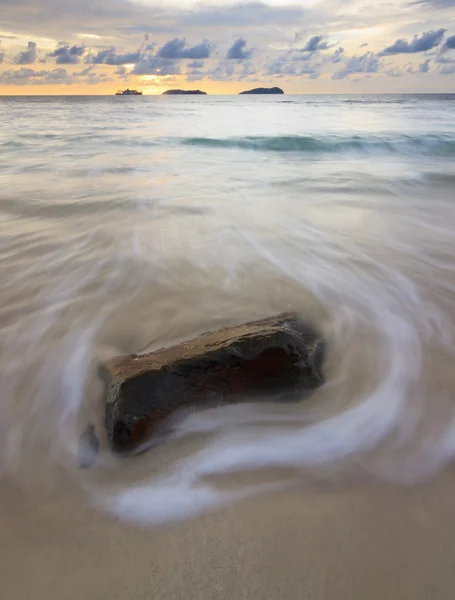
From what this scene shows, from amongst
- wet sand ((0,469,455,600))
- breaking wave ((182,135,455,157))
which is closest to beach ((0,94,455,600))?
wet sand ((0,469,455,600))

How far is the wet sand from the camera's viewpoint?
1.53 meters

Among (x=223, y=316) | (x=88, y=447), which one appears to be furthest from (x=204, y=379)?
(x=223, y=316)

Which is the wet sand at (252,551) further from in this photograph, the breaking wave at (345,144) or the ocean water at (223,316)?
the breaking wave at (345,144)

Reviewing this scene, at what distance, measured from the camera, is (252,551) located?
1.64 m

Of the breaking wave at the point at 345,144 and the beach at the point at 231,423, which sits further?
the breaking wave at the point at 345,144

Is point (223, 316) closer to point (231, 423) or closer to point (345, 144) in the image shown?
point (231, 423)

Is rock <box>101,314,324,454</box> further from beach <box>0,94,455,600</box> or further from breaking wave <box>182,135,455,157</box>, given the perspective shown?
breaking wave <box>182,135,455,157</box>

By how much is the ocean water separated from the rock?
8cm

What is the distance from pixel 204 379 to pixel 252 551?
32.6 inches

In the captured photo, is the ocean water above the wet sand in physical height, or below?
below

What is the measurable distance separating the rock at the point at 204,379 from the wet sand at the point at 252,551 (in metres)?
0.43

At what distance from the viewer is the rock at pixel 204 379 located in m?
2.05

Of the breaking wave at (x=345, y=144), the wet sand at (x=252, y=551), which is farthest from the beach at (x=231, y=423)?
the breaking wave at (x=345, y=144)

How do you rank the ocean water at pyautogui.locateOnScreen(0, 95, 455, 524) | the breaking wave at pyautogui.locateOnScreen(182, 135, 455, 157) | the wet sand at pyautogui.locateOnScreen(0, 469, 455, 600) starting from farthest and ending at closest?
the breaking wave at pyautogui.locateOnScreen(182, 135, 455, 157) < the ocean water at pyautogui.locateOnScreen(0, 95, 455, 524) < the wet sand at pyautogui.locateOnScreen(0, 469, 455, 600)
